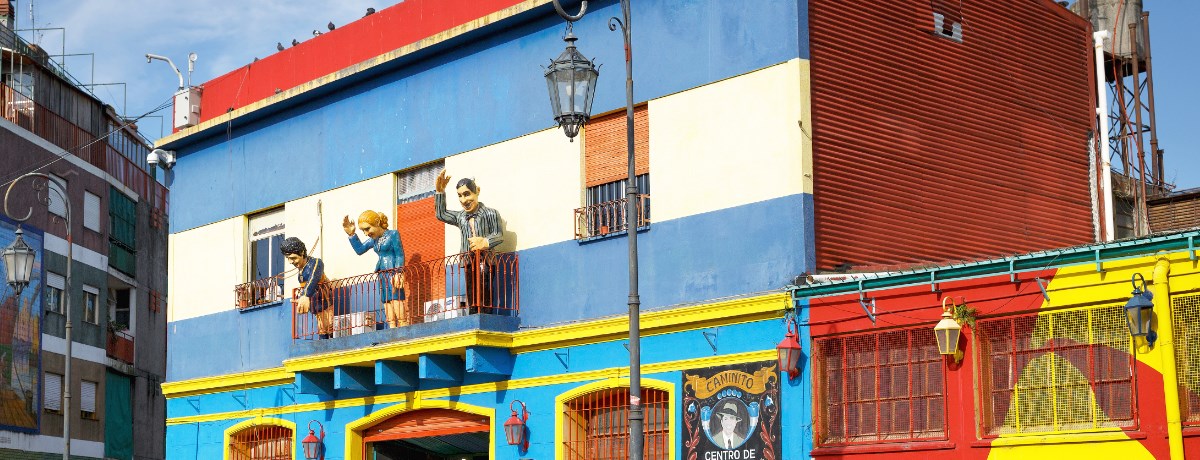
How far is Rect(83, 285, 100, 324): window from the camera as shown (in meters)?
39.3

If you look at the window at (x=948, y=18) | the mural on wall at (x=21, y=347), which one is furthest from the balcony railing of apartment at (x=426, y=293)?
the mural on wall at (x=21, y=347)

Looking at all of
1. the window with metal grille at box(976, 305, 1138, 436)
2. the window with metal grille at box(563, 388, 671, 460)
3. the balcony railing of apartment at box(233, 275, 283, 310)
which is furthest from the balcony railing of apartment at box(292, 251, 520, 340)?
the window with metal grille at box(976, 305, 1138, 436)

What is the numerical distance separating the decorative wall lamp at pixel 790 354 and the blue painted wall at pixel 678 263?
2.25ft

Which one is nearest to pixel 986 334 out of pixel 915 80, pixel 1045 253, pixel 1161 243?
pixel 1045 253

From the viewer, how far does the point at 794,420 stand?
611 inches

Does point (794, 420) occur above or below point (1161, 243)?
below

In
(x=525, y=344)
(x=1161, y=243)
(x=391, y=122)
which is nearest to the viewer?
(x=1161, y=243)

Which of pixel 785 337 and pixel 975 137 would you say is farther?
pixel 975 137

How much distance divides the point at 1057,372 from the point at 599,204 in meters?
5.92

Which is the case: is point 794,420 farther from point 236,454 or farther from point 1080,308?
point 236,454

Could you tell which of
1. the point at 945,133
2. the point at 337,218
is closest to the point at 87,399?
the point at 337,218

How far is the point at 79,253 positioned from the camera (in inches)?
1523

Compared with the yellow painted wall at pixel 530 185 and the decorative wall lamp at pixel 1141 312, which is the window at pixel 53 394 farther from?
the decorative wall lamp at pixel 1141 312

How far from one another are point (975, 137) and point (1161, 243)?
16.0 feet
